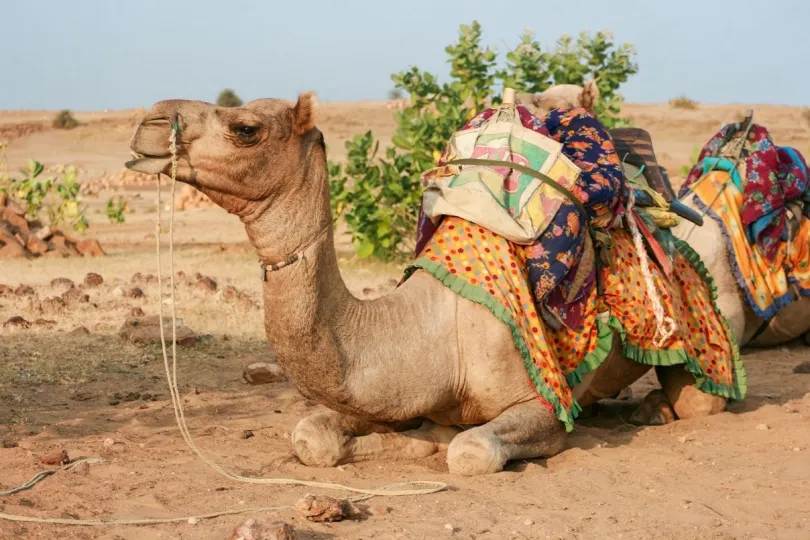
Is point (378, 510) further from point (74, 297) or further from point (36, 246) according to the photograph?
point (36, 246)

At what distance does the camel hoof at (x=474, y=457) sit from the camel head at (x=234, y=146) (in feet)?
4.55

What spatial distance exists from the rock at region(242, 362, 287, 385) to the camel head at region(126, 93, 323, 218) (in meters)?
2.78

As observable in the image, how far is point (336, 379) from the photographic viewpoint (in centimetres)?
475

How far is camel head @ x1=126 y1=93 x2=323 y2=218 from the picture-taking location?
4273mm

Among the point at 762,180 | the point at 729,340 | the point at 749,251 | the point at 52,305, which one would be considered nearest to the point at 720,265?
the point at 749,251

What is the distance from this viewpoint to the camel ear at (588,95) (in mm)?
6395

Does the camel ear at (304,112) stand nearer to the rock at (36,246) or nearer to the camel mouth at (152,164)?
the camel mouth at (152,164)

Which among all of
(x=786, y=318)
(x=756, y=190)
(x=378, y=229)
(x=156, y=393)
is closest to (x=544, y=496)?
(x=156, y=393)

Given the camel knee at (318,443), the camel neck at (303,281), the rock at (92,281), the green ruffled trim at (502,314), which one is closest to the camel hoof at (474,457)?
the green ruffled trim at (502,314)

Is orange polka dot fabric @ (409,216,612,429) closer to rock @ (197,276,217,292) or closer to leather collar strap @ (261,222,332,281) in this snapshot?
leather collar strap @ (261,222,332,281)

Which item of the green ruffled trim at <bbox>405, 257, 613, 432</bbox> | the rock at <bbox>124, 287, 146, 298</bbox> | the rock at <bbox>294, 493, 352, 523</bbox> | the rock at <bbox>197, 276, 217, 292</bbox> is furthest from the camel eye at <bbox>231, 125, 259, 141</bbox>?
the rock at <bbox>197, 276, 217, 292</bbox>

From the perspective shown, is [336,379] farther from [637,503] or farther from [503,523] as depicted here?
[637,503]

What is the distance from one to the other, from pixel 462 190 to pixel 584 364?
3.51ft

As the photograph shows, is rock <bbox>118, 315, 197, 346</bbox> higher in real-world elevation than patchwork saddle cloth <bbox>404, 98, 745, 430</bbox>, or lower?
lower
